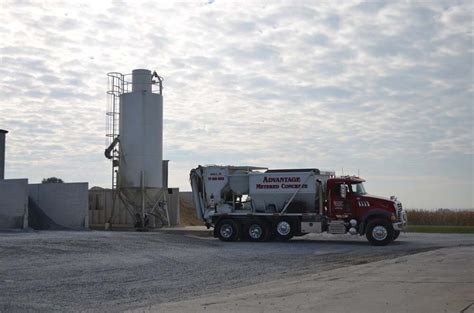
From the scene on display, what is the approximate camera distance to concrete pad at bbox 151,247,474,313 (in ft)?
35.0

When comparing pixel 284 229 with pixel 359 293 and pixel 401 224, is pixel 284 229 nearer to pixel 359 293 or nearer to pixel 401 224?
pixel 401 224

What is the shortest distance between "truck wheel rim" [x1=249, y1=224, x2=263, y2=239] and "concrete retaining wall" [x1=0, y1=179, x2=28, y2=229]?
36.2 ft

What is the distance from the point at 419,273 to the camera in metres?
15.3

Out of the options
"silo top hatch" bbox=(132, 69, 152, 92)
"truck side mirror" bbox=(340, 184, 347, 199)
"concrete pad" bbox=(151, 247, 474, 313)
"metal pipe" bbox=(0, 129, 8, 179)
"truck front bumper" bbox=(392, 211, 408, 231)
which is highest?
"silo top hatch" bbox=(132, 69, 152, 92)

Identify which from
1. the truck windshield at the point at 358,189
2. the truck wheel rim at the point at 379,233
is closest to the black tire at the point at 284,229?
the truck windshield at the point at 358,189

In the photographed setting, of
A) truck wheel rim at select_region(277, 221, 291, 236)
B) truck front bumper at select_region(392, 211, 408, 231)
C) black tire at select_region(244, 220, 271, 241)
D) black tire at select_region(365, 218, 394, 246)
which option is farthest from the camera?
black tire at select_region(244, 220, 271, 241)

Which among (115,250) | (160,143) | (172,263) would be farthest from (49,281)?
(160,143)

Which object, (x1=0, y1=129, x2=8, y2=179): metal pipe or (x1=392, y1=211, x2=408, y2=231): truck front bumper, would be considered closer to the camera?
(x1=392, y1=211, x2=408, y2=231): truck front bumper

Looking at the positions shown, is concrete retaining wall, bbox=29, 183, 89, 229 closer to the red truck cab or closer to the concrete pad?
the red truck cab

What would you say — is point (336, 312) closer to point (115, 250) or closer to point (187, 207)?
point (115, 250)

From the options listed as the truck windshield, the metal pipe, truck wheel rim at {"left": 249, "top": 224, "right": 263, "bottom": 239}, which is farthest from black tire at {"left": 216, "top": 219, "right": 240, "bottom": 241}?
the metal pipe

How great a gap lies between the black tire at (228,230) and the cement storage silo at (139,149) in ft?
24.6

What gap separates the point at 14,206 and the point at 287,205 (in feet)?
43.0

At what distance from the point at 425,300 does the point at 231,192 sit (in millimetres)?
17427
